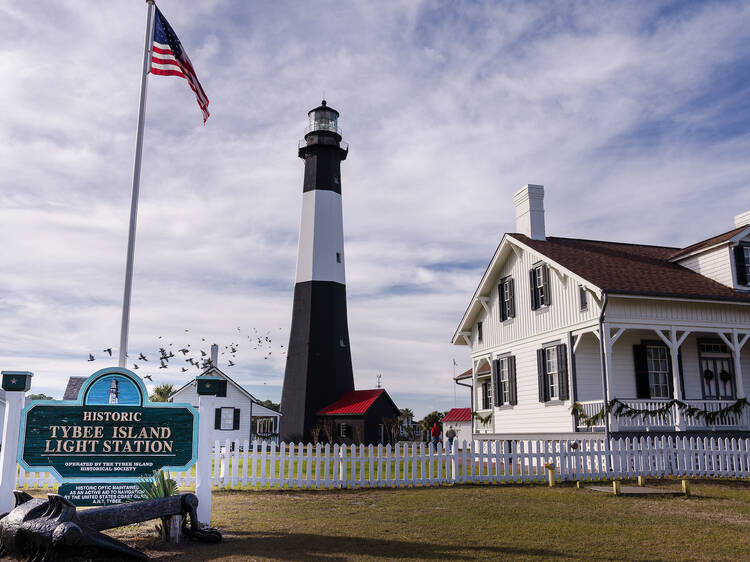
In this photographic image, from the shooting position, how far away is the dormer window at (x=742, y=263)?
19.8m

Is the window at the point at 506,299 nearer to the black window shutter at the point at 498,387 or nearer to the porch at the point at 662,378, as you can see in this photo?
the black window shutter at the point at 498,387

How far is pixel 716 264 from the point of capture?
2028 centimetres

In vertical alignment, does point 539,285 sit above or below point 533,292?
above

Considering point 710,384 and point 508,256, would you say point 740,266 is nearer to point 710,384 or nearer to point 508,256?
point 710,384

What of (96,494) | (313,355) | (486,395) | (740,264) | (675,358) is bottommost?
(96,494)

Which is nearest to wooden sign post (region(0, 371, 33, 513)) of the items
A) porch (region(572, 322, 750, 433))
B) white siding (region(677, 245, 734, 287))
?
porch (region(572, 322, 750, 433))

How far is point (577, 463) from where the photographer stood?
15.0 meters

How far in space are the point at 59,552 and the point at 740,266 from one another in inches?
779

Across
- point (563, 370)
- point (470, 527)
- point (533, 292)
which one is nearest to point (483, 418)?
point (533, 292)

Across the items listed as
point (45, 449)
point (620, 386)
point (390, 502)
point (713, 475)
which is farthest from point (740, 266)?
point (45, 449)

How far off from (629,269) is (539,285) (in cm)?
280

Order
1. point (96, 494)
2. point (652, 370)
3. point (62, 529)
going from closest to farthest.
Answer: point (62, 529), point (96, 494), point (652, 370)

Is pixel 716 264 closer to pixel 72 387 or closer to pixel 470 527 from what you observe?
pixel 470 527

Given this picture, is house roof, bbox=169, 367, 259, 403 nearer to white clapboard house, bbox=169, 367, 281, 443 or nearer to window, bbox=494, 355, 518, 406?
white clapboard house, bbox=169, 367, 281, 443
